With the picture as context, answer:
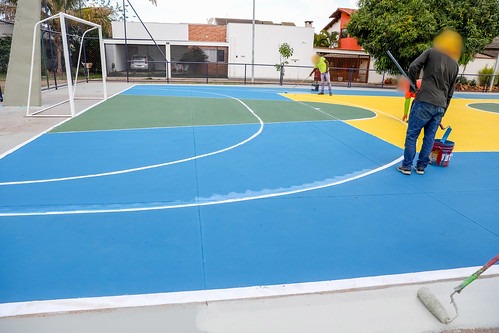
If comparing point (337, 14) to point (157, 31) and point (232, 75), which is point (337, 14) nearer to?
point (232, 75)

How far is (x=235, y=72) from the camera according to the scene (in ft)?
100.0

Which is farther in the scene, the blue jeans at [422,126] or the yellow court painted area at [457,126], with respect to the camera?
the yellow court painted area at [457,126]

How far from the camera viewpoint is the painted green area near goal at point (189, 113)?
379 inches

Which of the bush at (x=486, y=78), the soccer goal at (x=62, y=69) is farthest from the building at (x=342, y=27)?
the soccer goal at (x=62, y=69)

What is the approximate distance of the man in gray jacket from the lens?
5613mm

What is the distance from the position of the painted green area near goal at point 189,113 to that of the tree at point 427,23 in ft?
25.6

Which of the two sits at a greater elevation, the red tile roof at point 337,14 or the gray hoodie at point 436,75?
the red tile roof at point 337,14

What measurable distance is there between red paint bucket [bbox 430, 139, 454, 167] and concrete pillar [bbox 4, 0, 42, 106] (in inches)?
434

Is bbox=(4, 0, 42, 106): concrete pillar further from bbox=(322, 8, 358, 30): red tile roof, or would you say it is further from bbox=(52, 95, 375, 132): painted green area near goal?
bbox=(322, 8, 358, 30): red tile roof

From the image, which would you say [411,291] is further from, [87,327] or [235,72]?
[235,72]

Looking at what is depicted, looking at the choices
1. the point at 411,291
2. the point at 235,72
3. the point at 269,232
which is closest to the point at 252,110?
the point at 269,232

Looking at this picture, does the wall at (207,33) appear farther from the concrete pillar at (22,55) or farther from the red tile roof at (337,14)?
the concrete pillar at (22,55)

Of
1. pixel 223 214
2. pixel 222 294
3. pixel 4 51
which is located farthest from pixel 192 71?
pixel 222 294

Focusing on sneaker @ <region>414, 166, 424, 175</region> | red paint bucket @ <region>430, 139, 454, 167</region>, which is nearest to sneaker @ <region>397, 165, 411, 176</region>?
sneaker @ <region>414, 166, 424, 175</region>
